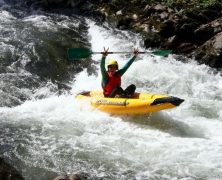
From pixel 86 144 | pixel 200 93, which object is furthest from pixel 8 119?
pixel 200 93

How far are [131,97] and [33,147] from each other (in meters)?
2.87

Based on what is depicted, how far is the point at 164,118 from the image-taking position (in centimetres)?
1020

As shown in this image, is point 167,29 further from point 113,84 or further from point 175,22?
Result: point 113,84

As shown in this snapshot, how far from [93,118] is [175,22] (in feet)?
21.7

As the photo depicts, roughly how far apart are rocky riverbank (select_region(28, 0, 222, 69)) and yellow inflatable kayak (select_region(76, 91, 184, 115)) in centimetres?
459

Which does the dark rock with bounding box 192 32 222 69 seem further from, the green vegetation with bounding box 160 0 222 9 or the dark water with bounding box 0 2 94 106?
the dark water with bounding box 0 2 94 106

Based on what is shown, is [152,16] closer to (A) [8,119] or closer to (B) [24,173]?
(A) [8,119]

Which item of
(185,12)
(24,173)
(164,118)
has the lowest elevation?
(24,173)

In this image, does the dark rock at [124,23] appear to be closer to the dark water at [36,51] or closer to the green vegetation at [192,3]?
the dark water at [36,51]

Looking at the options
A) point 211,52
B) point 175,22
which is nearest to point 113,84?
point 211,52

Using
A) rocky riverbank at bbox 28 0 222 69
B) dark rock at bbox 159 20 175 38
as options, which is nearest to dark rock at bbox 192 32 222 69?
rocky riverbank at bbox 28 0 222 69

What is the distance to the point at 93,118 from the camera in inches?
402

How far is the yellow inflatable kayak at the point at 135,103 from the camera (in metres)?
9.52

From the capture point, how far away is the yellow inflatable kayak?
31.2 ft
